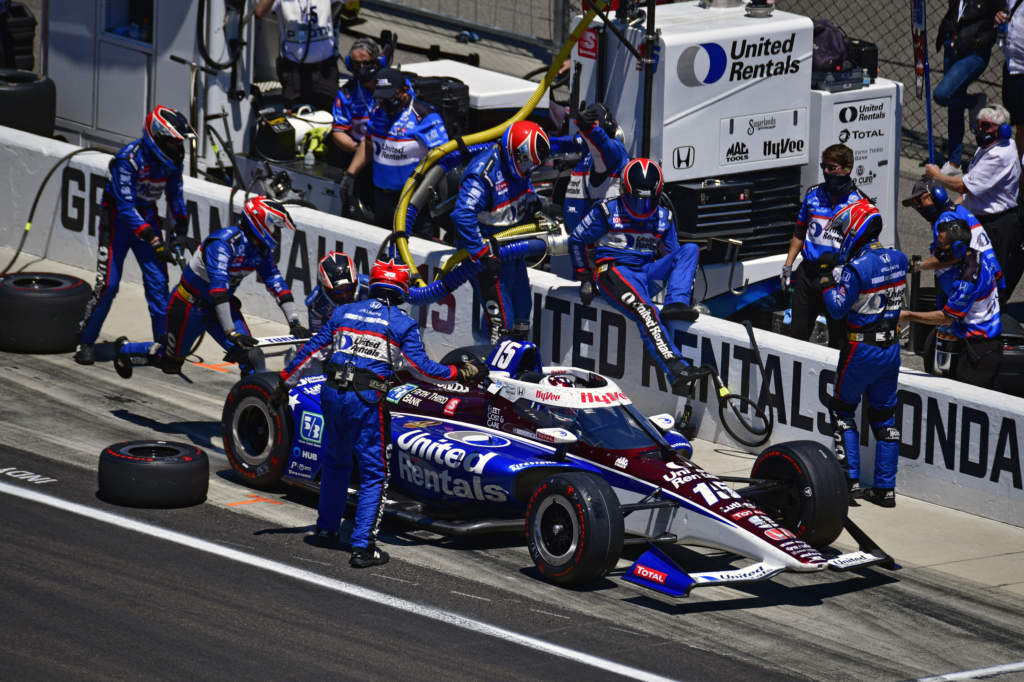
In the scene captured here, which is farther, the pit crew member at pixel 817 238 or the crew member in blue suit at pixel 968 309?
the pit crew member at pixel 817 238

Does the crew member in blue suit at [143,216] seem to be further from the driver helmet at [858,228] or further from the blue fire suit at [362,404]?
the driver helmet at [858,228]

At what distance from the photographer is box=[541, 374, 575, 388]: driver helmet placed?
11562 millimetres

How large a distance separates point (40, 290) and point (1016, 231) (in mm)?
8746

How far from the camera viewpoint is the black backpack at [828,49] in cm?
1698

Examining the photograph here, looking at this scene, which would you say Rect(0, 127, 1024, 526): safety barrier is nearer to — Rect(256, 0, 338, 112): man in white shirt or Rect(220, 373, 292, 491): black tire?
Rect(256, 0, 338, 112): man in white shirt

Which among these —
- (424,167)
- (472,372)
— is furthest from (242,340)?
(424,167)

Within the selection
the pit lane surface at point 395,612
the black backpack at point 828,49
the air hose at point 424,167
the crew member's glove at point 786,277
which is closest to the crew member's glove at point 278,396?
the pit lane surface at point 395,612

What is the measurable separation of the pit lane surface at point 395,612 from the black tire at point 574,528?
0.61 ft

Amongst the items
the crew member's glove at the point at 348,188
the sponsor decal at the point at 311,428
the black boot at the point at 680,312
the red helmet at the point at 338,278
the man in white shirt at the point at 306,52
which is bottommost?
the sponsor decal at the point at 311,428

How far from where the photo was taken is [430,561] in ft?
36.4

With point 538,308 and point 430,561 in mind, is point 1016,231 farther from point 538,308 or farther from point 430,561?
point 430,561

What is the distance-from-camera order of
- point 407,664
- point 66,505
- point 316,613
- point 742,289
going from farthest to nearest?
point 742,289
point 66,505
point 316,613
point 407,664

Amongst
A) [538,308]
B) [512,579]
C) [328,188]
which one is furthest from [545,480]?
[328,188]

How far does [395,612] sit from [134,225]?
232 inches
